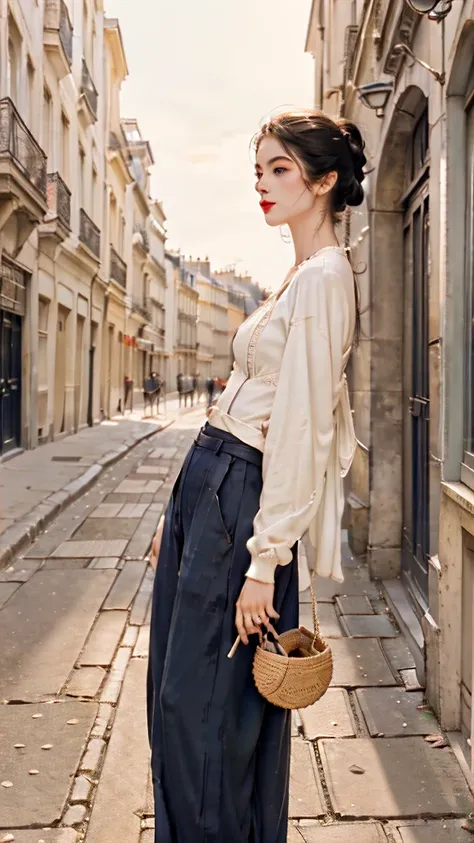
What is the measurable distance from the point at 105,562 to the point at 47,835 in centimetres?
383

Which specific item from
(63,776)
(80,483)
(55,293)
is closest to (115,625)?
(63,776)

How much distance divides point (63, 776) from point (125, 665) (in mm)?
1134

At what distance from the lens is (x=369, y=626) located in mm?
4785

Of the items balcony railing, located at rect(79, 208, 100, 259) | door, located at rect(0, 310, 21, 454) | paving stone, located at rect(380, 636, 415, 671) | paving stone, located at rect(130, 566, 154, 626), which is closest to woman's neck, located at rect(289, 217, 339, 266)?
paving stone, located at rect(380, 636, 415, 671)

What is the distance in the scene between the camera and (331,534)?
1.87 m

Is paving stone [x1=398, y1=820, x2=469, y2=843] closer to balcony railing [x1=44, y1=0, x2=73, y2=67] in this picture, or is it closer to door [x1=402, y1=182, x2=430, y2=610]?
door [x1=402, y1=182, x2=430, y2=610]

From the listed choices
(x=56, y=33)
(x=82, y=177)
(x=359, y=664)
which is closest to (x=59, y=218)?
(x=56, y=33)

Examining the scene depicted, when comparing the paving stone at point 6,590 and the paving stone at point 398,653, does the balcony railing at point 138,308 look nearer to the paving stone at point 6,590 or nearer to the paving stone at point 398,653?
the paving stone at point 6,590

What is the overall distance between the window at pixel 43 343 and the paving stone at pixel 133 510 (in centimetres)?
733

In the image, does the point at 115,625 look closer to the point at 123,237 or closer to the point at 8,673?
the point at 8,673

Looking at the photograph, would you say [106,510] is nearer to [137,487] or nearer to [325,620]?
[137,487]

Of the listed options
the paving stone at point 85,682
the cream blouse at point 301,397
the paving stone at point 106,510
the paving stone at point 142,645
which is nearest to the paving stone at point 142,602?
the paving stone at point 142,645

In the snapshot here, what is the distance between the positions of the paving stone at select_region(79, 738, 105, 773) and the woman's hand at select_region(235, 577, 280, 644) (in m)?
1.61

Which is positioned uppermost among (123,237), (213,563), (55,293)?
(123,237)
